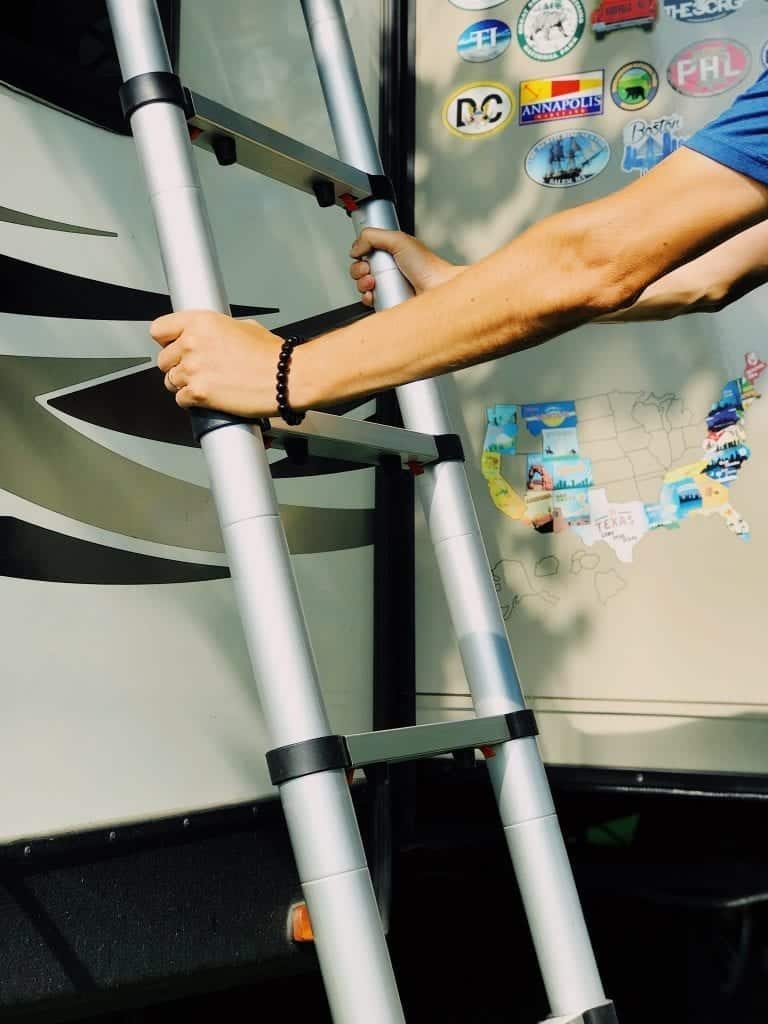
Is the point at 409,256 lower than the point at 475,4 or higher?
lower

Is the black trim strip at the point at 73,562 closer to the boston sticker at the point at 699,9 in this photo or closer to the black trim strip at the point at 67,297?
the black trim strip at the point at 67,297

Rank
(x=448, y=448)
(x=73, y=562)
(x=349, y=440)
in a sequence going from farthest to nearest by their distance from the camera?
1. (x=448, y=448)
2. (x=73, y=562)
3. (x=349, y=440)

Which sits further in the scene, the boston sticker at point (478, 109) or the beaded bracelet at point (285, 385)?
the boston sticker at point (478, 109)

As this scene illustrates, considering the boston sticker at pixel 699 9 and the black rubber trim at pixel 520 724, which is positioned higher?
the boston sticker at pixel 699 9

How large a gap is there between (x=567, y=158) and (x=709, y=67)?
333 millimetres

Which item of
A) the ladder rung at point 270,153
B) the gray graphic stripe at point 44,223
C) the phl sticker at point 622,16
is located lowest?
the gray graphic stripe at point 44,223

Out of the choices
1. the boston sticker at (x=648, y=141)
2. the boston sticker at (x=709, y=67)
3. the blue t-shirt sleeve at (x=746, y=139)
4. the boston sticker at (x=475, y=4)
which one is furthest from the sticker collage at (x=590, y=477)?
the blue t-shirt sleeve at (x=746, y=139)

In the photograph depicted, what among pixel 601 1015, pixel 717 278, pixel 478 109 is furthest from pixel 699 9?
pixel 601 1015

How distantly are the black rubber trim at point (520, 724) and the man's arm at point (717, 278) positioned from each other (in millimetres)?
716

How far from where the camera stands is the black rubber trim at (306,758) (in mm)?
1343

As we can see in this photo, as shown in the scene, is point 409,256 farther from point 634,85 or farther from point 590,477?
point 634,85

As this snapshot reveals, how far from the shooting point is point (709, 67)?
90.3 inches

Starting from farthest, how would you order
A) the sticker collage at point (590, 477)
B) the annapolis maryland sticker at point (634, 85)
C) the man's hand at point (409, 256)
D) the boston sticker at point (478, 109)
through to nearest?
the boston sticker at point (478, 109) < the annapolis maryland sticker at point (634, 85) < the sticker collage at point (590, 477) < the man's hand at point (409, 256)

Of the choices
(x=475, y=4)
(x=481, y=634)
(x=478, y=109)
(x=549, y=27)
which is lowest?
(x=481, y=634)
